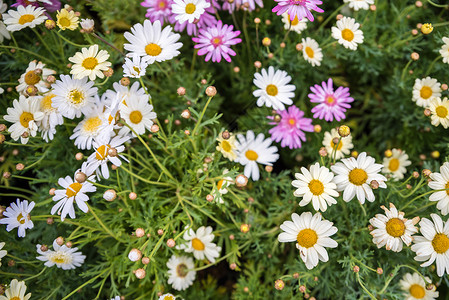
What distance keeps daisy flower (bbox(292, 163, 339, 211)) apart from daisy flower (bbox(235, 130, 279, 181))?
50 cm

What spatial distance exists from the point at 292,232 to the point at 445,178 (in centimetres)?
86

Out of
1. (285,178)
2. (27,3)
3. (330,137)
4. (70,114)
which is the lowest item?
(285,178)

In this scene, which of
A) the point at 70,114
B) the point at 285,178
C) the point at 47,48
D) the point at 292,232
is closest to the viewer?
the point at 292,232

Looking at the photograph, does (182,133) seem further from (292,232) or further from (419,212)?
(419,212)

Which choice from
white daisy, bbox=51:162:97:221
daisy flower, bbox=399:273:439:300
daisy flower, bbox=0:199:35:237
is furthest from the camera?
daisy flower, bbox=399:273:439:300

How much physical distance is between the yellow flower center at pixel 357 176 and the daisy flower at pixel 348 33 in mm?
904

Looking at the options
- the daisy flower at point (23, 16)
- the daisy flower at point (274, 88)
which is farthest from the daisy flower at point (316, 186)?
the daisy flower at point (23, 16)

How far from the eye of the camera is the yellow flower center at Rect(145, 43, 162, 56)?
2088 millimetres

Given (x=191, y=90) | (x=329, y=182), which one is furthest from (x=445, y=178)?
(x=191, y=90)

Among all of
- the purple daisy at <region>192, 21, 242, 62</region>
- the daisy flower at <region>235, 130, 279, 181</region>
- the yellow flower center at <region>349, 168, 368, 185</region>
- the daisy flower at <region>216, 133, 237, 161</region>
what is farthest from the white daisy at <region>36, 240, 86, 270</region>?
the yellow flower center at <region>349, 168, 368, 185</region>

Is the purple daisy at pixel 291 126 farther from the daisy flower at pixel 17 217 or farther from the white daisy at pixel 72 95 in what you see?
the daisy flower at pixel 17 217

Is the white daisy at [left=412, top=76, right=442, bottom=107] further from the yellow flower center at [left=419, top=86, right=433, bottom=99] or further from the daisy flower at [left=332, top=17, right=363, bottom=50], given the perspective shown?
the daisy flower at [left=332, top=17, right=363, bottom=50]

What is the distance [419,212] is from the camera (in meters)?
2.26

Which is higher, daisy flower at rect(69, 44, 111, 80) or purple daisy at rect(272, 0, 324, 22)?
purple daisy at rect(272, 0, 324, 22)
